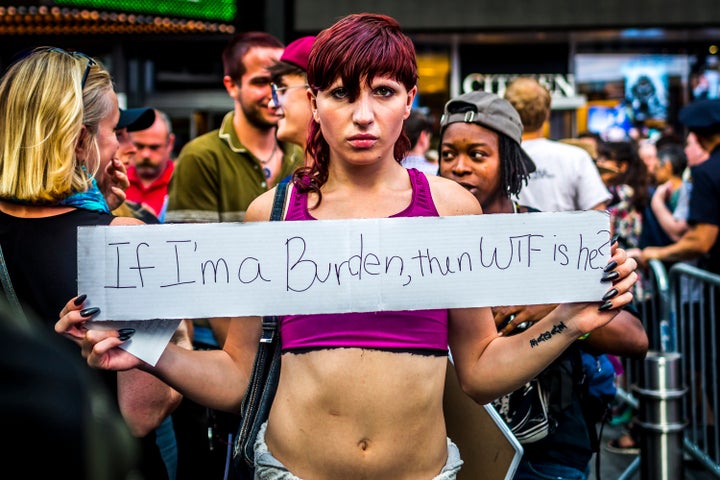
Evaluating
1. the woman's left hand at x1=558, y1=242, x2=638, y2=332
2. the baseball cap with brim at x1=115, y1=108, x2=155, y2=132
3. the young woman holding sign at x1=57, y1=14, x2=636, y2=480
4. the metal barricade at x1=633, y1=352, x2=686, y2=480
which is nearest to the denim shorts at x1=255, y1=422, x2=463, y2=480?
the young woman holding sign at x1=57, y1=14, x2=636, y2=480

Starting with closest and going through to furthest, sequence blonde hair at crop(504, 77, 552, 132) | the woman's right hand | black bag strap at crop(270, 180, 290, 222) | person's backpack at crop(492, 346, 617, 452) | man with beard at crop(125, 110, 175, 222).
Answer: the woman's right hand → black bag strap at crop(270, 180, 290, 222) → person's backpack at crop(492, 346, 617, 452) → blonde hair at crop(504, 77, 552, 132) → man with beard at crop(125, 110, 175, 222)

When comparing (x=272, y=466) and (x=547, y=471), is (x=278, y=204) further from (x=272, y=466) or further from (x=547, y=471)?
(x=547, y=471)

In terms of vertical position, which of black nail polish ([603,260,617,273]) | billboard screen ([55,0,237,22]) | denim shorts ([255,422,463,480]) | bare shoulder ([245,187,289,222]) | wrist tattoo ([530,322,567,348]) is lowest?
denim shorts ([255,422,463,480])

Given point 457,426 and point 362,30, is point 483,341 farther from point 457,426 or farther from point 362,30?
point 362,30

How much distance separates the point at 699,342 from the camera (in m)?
5.66

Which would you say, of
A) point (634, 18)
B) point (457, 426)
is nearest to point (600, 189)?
point (457, 426)

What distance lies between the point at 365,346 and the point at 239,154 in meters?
2.22

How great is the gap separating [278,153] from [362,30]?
7.51ft

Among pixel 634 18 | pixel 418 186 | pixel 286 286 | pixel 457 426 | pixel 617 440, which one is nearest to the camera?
pixel 286 286

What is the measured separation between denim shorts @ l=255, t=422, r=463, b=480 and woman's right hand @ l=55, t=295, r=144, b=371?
39 cm

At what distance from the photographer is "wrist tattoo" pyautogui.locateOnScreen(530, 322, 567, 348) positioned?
89.2 inches

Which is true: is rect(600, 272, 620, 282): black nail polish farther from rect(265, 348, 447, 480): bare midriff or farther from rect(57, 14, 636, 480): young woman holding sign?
rect(265, 348, 447, 480): bare midriff

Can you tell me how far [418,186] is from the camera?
2355 mm

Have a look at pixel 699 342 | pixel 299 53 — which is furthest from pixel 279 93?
pixel 699 342
